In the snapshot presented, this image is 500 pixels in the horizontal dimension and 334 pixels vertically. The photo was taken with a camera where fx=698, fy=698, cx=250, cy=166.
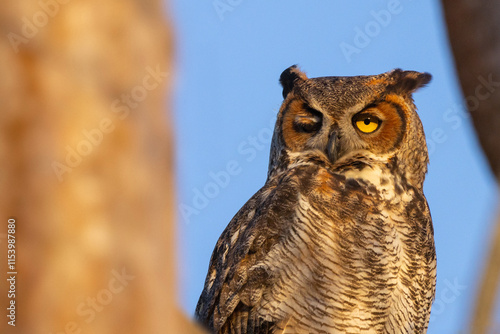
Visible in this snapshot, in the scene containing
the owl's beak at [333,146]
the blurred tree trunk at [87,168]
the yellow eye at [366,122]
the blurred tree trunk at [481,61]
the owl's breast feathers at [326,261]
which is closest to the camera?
the blurred tree trunk at [87,168]

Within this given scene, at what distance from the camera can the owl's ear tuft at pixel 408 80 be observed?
3716 millimetres

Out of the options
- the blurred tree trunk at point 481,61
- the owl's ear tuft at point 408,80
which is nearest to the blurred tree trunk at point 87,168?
the blurred tree trunk at point 481,61

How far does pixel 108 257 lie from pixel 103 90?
18 centimetres

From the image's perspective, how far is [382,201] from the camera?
335cm

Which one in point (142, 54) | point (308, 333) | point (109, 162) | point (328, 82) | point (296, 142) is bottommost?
point (308, 333)

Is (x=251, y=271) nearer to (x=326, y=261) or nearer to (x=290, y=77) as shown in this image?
(x=326, y=261)

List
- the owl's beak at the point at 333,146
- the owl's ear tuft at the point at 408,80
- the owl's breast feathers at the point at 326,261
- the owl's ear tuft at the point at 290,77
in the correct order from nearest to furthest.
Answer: the owl's breast feathers at the point at 326,261
the owl's beak at the point at 333,146
the owl's ear tuft at the point at 408,80
the owl's ear tuft at the point at 290,77

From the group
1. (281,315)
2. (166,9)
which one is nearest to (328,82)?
(281,315)

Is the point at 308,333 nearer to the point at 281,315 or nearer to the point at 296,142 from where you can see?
the point at 281,315

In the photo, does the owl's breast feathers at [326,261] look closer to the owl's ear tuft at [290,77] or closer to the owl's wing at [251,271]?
the owl's wing at [251,271]

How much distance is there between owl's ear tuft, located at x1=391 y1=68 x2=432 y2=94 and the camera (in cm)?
→ 372

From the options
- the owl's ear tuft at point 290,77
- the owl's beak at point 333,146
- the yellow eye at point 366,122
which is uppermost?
the owl's ear tuft at point 290,77

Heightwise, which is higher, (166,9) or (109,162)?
(166,9)

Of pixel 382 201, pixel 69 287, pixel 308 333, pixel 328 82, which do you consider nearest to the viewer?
pixel 69 287
